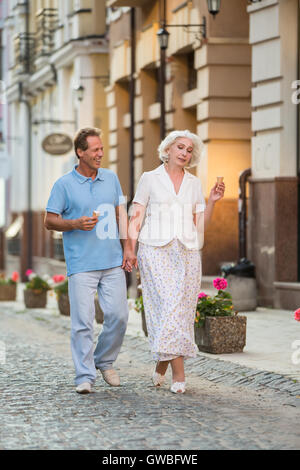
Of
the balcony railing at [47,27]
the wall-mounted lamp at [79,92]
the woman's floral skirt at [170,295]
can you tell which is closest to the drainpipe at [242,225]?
the woman's floral skirt at [170,295]

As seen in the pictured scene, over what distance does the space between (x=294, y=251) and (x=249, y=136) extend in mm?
3712

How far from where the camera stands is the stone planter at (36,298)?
2083 cm

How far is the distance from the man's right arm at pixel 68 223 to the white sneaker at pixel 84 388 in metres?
1.15

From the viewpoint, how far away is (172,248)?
8.86 metres

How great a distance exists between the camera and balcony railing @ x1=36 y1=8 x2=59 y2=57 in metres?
32.5

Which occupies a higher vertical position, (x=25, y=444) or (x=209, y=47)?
(x=209, y=47)

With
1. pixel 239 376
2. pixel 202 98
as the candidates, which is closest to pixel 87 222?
pixel 239 376

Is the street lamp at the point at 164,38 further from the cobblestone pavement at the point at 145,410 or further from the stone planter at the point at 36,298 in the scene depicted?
the cobblestone pavement at the point at 145,410

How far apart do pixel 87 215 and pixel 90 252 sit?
0.29 metres

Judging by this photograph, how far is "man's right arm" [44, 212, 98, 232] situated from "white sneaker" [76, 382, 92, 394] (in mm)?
1151

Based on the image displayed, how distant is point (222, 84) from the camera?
1950 centimetres

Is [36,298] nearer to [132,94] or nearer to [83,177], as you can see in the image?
[132,94]
